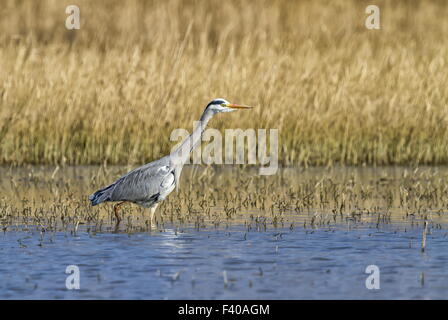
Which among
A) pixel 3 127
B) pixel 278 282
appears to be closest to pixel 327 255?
pixel 278 282

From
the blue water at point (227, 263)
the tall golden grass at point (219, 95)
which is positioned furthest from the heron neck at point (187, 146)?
the tall golden grass at point (219, 95)

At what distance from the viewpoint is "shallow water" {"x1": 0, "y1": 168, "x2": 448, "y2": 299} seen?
7.24 m

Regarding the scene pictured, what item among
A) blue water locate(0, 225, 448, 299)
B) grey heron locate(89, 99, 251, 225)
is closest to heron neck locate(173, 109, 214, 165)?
grey heron locate(89, 99, 251, 225)

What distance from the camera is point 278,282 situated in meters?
7.45

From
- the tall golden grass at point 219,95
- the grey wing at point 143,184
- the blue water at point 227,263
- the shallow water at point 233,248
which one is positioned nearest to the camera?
the blue water at point 227,263

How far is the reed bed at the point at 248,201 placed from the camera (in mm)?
10141

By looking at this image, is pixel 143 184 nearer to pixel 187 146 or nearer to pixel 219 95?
pixel 187 146

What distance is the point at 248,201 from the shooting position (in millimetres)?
11516

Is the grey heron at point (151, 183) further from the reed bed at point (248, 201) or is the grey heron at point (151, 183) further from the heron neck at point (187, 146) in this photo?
the reed bed at point (248, 201)

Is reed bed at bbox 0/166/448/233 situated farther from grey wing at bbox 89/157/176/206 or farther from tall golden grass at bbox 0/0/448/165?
tall golden grass at bbox 0/0/448/165

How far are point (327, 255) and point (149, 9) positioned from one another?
14.4 metres

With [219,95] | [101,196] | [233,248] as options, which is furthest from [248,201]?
[219,95]
